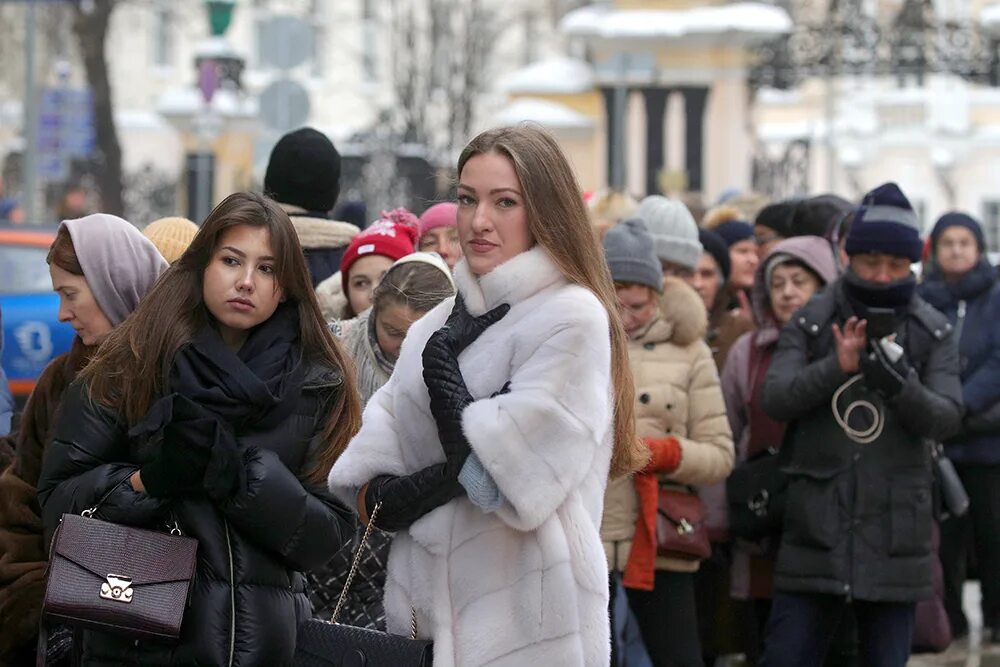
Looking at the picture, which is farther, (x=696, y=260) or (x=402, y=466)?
(x=696, y=260)

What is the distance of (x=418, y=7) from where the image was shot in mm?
46125

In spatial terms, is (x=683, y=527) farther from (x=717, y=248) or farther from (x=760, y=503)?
(x=717, y=248)

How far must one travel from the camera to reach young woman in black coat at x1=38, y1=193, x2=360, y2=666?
5.04 m

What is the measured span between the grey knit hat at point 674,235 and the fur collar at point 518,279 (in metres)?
4.04

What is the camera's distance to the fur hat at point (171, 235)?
702 centimetres

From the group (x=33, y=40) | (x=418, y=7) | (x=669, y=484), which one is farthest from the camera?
(x=418, y=7)

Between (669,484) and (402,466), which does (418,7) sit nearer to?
(669,484)

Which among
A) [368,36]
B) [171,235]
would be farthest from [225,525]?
[368,36]

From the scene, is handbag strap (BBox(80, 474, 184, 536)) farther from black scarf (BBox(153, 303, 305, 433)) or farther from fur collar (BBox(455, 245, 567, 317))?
fur collar (BBox(455, 245, 567, 317))

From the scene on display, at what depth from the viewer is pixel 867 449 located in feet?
25.2

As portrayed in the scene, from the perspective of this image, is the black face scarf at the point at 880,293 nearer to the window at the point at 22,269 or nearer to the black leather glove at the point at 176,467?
the black leather glove at the point at 176,467

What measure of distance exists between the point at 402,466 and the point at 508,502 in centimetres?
31

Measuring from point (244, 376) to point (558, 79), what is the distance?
22.3 meters

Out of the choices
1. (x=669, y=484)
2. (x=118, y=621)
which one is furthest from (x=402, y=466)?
(x=669, y=484)
